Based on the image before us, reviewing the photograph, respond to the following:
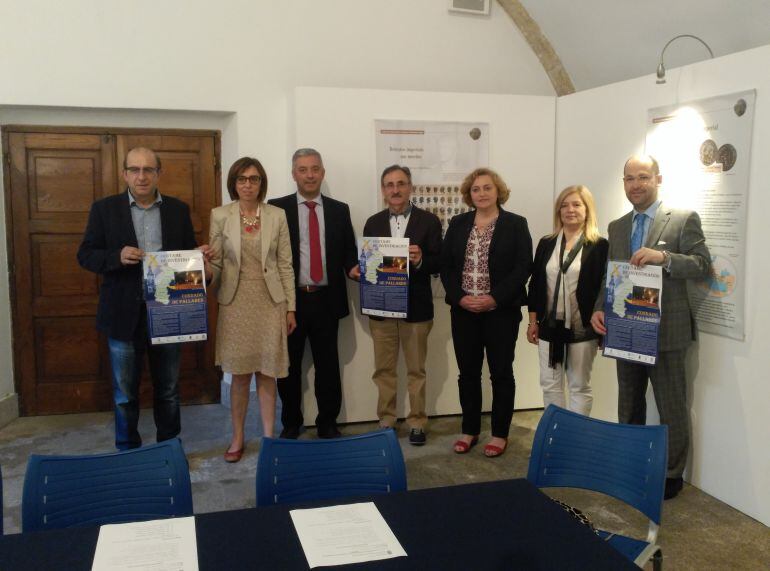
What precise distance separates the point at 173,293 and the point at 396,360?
1.51m

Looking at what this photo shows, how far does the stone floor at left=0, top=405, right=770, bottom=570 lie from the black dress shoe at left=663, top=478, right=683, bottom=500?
A: 0.03 m

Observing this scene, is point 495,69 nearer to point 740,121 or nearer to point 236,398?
point 740,121

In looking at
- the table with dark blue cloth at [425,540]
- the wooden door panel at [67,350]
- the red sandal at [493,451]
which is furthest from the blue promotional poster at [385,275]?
the table with dark blue cloth at [425,540]

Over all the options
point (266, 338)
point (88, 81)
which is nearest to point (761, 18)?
point (266, 338)

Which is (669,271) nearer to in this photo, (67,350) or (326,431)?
(326,431)

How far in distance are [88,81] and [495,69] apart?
282 cm

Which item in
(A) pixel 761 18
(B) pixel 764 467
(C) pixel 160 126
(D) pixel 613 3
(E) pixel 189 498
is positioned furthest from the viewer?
(C) pixel 160 126

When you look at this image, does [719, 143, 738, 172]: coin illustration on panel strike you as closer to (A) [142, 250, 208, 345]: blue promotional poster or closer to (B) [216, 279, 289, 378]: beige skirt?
(B) [216, 279, 289, 378]: beige skirt

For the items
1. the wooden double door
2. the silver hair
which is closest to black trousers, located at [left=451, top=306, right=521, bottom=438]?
the silver hair

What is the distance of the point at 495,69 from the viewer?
4.99m

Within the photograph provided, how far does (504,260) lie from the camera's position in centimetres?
384

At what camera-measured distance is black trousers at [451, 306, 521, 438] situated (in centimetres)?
390

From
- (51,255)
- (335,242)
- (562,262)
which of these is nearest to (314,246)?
(335,242)

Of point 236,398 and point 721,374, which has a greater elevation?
point 721,374
